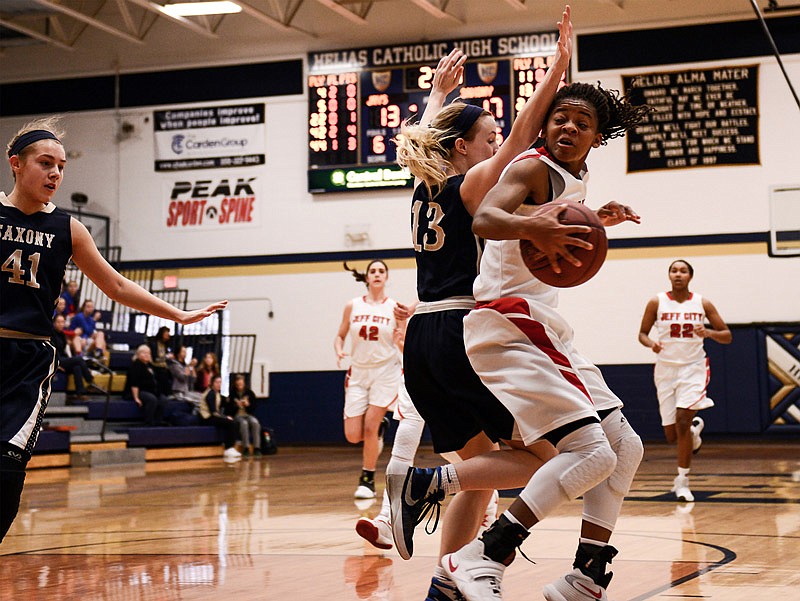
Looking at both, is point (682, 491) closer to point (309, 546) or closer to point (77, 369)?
point (309, 546)

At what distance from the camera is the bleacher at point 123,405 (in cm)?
1360

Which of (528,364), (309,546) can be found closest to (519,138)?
(528,364)

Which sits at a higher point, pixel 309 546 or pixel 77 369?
pixel 77 369

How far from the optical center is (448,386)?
12.1 ft

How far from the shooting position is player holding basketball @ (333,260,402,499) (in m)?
8.52

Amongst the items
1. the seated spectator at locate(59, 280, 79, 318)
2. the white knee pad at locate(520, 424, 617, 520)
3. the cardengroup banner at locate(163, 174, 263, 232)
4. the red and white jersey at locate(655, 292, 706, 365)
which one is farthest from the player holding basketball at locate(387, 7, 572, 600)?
the cardengroup banner at locate(163, 174, 263, 232)

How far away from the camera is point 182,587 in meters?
4.45

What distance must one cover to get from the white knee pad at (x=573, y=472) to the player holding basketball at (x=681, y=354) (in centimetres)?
506

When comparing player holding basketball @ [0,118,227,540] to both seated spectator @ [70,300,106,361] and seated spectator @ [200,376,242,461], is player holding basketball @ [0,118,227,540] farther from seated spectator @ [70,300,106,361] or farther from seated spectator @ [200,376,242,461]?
seated spectator @ [200,376,242,461]

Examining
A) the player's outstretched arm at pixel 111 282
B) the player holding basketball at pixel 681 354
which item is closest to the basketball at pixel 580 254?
the player's outstretched arm at pixel 111 282

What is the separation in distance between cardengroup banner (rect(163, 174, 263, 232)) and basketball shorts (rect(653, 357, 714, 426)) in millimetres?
11024

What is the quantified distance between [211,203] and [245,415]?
4308mm

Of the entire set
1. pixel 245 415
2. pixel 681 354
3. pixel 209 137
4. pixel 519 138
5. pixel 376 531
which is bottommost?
pixel 245 415

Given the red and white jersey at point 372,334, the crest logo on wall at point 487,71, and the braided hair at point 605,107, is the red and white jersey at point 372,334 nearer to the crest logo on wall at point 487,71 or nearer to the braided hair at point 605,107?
the braided hair at point 605,107
